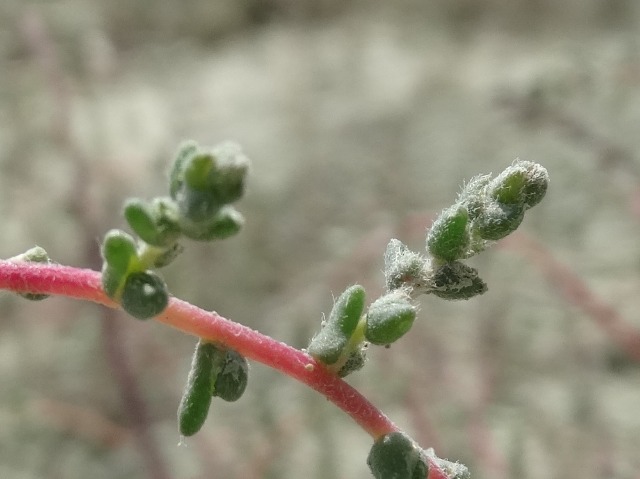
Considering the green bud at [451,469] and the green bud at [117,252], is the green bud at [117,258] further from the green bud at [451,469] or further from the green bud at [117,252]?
the green bud at [451,469]

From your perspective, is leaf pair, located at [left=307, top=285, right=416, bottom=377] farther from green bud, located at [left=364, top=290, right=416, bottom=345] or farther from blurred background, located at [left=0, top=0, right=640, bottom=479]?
blurred background, located at [left=0, top=0, right=640, bottom=479]

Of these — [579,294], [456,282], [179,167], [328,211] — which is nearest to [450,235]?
[456,282]

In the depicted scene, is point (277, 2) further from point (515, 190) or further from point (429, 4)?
point (515, 190)

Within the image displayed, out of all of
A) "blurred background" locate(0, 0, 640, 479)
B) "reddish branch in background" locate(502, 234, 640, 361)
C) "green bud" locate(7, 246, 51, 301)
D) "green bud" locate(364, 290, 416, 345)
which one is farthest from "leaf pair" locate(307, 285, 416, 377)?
"reddish branch in background" locate(502, 234, 640, 361)

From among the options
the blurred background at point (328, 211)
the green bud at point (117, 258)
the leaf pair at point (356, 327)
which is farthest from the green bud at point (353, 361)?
the blurred background at point (328, 211)

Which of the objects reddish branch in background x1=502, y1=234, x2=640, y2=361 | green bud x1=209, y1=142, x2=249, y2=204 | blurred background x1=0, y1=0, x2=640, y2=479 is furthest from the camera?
blurred background x1=0, y1=0, x2=640, y2=479

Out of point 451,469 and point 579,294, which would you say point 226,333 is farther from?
point 579,294
